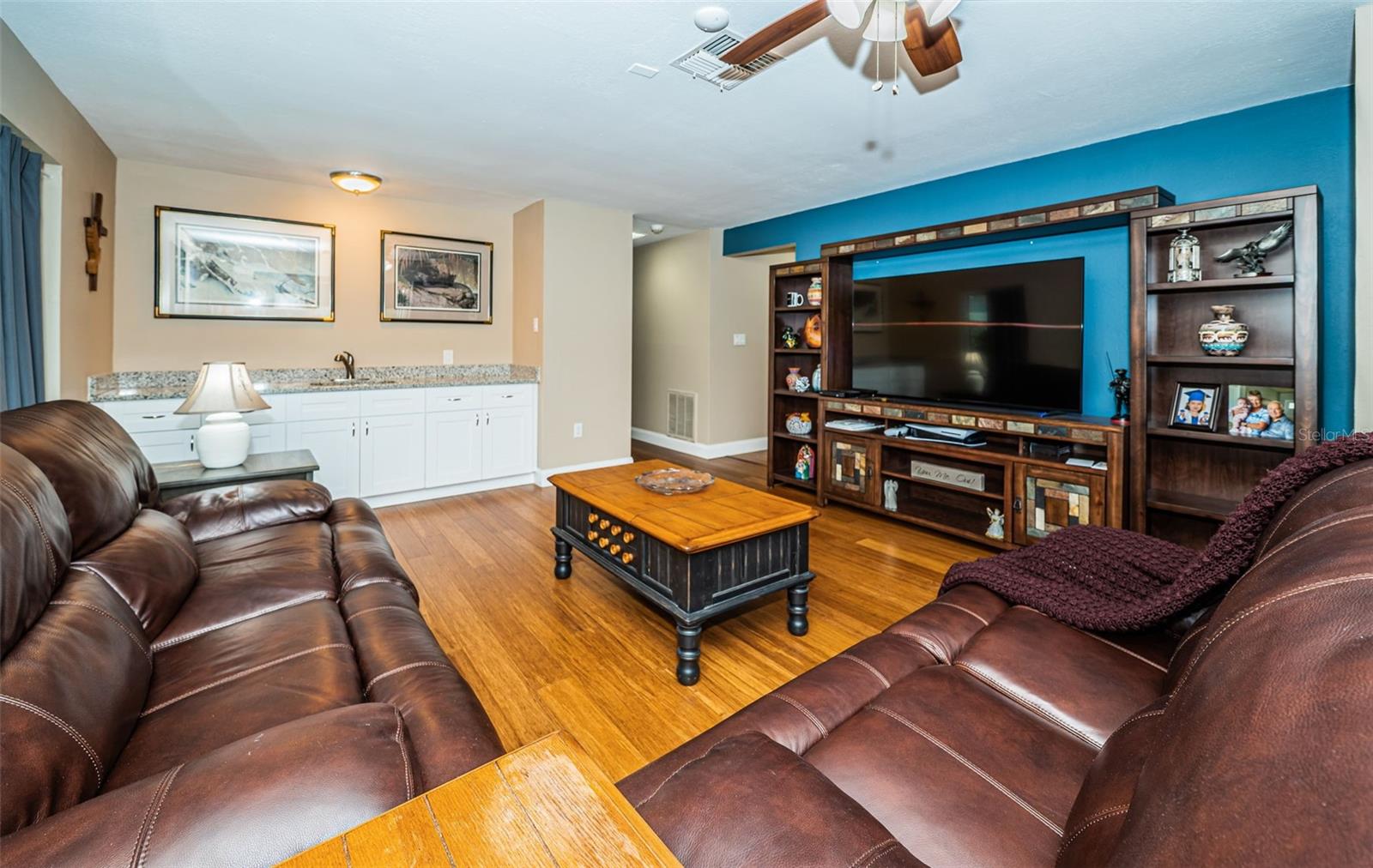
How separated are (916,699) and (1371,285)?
2.16m

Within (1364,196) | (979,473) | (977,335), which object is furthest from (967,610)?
(977,335)

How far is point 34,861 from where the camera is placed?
637mm

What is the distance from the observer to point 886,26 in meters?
1.84

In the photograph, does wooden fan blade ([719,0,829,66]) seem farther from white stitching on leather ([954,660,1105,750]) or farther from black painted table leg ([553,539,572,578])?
black painted table leg ([553,539,572,578])

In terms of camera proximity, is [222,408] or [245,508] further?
[222,408]

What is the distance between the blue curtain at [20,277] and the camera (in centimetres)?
222

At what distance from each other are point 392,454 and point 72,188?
85.5 inches

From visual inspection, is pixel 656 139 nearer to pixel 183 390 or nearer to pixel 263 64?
pixel 263 64

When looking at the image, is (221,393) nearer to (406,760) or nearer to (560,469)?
(560,469)

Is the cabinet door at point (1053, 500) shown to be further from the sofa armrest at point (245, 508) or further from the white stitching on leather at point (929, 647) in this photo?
the sofa armrest at point (245, 508)

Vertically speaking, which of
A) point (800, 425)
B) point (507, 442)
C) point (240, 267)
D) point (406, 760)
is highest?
point (240, 267)

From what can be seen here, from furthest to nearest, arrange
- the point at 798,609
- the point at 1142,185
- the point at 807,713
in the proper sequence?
the point at 1142,185, the point at 798,609, the point at 807,713

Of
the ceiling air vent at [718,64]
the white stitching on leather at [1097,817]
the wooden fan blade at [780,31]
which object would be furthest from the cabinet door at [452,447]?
the white stitching on leather at [1097,817]

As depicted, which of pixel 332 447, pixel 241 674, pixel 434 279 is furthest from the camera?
pixel 434 279
